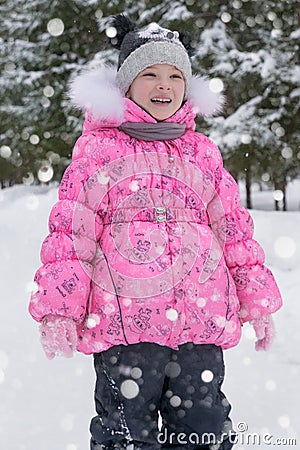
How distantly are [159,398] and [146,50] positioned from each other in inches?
57.0

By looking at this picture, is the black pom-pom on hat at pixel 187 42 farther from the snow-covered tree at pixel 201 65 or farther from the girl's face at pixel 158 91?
the snow-covered tree at pixel 201 65

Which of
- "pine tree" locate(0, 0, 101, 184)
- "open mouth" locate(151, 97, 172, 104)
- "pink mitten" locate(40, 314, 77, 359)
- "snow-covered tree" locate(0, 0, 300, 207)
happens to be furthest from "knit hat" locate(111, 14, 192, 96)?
"pine tree" locate(0, 0, 101, 184)

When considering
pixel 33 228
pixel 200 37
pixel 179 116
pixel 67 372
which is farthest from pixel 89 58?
pixel 179 116

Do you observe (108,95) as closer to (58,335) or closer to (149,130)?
(149,130)

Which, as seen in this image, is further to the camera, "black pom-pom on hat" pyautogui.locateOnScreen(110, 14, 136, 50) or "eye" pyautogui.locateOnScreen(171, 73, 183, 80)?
"black pom-pom on hat" pyautogui.locateOnScreen(110, 14, 136, 50)

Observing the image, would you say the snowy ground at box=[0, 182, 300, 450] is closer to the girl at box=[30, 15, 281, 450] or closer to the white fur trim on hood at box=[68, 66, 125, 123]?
the girl at box=[30, 15, 281, 450]

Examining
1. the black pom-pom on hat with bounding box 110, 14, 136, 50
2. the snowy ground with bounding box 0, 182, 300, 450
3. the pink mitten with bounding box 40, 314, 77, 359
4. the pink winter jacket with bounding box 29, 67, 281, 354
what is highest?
the black pom-pom on hat with bounding box 110, 14, 136, 50

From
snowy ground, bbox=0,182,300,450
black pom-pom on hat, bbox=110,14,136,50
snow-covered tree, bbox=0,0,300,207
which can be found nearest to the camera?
black pom-pom on hat, bbox=110,14,136,50

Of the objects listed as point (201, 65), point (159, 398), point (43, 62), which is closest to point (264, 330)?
point (159, 398)

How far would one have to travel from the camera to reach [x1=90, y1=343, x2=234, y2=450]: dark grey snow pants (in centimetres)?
220

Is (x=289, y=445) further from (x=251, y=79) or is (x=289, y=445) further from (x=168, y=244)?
(x=251, y=79)

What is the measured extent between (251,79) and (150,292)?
7811 millimetres

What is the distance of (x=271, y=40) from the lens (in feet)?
32.5

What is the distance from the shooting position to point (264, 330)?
240 cm
